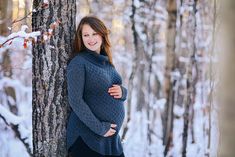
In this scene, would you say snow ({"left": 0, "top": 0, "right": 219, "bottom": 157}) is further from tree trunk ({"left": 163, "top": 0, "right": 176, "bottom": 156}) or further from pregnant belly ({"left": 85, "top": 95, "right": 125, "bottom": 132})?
pregnant belly ({"left": 85, "top": 95, "right": 125, "bottom": 132})

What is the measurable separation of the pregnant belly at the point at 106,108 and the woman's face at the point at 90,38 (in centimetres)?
31

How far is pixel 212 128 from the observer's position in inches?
320

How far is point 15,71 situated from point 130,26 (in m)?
2.38

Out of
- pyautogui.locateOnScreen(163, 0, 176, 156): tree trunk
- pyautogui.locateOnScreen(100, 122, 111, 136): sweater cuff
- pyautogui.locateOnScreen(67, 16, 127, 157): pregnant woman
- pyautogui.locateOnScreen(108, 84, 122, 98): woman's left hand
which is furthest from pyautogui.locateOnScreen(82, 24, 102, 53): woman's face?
pyautogui.locateOnScreen(163, 0, 176, 156): tree trunk

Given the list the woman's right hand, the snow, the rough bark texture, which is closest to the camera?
the woman's right hand

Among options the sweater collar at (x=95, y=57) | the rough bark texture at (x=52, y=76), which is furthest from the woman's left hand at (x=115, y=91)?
the rough bark texture at (x=52, y=76)

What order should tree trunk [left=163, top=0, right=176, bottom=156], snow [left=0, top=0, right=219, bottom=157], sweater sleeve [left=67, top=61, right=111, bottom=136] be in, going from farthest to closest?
tree trunk [left=163, top=0, right=176, bottom=156] < snow [left=0, top=0, right=219, bottom=157] < sweater sleeve [left=67, top=61, right=111, bottom=136]

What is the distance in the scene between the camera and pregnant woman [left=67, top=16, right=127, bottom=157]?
2506 mm

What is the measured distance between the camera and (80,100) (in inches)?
97.5

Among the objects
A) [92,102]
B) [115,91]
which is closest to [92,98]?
[92,102]

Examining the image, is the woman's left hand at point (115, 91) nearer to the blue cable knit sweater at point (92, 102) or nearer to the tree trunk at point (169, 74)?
the blue cable knit sweater at point (92, 102)

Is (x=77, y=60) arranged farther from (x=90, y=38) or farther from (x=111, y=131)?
(x=111, y=131)

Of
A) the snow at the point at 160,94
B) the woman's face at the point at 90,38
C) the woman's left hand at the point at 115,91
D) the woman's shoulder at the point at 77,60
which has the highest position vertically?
the woman's face at the point at 90,38

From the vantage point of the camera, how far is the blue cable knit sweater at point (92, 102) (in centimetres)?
250
